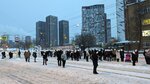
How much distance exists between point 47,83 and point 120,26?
116457 millimetres

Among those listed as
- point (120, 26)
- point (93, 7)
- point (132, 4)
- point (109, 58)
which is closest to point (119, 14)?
point (120, 26)

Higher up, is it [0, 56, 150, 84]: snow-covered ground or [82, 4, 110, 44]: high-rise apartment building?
[82, 4, 110, 44]: high-rise apartment building

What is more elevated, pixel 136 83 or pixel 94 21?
pixel 94 21

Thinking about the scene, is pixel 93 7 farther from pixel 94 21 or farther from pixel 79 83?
pixel 79 83

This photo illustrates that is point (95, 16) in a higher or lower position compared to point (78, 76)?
higher

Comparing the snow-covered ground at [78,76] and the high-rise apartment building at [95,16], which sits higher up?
the high-rise apartment building at [95,16]

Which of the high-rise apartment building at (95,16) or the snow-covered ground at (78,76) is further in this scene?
the high-rise apartment building at (95,16)

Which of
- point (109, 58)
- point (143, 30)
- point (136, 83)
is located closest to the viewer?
point (136, 83)

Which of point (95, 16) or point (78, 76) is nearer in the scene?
point (78, 76)

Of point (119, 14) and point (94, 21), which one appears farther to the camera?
point (119, 14)

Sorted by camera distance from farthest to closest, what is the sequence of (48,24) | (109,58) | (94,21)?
(48,24)
(94,21)
(109,58)

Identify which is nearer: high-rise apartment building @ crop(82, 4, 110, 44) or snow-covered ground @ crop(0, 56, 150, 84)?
snow-covered ground @ crop(0, 56, 150, 84)

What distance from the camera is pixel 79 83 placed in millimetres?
21797

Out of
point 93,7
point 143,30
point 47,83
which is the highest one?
point 93,7
